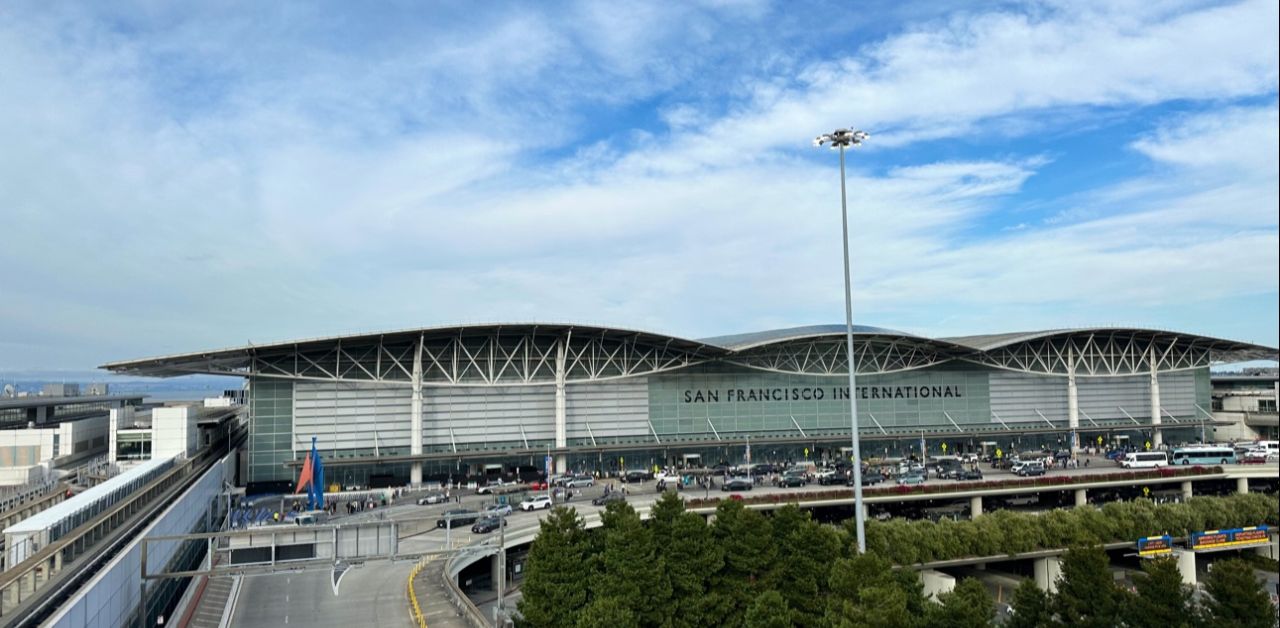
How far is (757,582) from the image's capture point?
33.2m

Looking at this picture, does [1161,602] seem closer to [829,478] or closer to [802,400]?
[829,478]

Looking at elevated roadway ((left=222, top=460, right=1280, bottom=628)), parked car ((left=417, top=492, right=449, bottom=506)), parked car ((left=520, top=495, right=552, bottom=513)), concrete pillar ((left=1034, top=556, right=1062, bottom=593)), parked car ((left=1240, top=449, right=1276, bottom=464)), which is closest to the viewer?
elevated roadway ((left=222, top=460, right=1280, bottom=628))

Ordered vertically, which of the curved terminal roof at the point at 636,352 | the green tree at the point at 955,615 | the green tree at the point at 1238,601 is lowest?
the green tree at the point at 1238,601

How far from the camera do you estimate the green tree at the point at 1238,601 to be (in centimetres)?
2895

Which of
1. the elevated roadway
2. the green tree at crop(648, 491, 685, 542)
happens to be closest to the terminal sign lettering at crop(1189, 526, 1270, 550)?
the elevated roadway

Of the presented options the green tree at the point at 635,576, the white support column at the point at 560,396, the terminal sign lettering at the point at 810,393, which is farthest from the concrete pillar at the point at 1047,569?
the white support column at the point at 560,396

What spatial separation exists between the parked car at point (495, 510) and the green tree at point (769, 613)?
80.7 feet

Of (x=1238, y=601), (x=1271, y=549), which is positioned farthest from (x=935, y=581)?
(x=1271, y=549)

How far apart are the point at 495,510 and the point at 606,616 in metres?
27.3

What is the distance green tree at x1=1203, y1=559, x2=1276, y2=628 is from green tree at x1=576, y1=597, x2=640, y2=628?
20775 mm

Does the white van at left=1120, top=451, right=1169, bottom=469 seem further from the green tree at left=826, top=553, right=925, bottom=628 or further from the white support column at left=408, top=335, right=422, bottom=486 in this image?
the white support column at left=408, top=335, right=422, bottom=486

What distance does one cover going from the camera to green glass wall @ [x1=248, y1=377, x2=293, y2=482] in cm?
6384

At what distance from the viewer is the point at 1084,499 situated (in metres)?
67.0

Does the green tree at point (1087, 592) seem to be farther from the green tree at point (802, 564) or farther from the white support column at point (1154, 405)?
the white support column at point (1154, 405)
